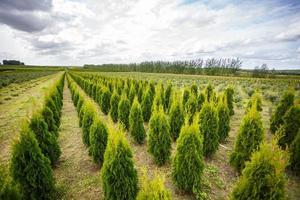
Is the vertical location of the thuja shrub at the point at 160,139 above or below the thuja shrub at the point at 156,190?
below

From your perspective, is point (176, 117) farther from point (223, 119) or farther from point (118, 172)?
point (118, 172)

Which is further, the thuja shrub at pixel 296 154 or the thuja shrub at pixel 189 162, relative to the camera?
the thuja shrub at pixel 296 154

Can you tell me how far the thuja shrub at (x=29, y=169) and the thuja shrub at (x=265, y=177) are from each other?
4353 millimetres

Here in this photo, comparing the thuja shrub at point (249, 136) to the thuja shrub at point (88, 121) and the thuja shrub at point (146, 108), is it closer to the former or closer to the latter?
the thuja shrub at point (88, 121)

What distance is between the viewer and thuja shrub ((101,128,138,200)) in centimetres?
405

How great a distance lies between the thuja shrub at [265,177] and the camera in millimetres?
3082

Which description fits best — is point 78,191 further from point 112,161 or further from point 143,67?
point 143,67

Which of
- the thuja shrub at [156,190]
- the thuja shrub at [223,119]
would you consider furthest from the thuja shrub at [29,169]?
the thuja shrub at [223,119]

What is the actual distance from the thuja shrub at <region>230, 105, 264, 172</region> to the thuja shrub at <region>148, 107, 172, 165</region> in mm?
2246

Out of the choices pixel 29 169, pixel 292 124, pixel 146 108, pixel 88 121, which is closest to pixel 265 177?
pixel 29 169

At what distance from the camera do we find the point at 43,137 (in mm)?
5859

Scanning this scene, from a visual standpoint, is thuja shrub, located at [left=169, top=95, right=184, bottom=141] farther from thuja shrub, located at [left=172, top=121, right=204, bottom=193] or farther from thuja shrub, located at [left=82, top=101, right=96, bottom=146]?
thuja shrub, located at [left=82, top=101, right=96, bottom=146]

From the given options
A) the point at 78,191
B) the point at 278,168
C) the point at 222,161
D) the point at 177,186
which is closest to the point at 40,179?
the point at 78,191

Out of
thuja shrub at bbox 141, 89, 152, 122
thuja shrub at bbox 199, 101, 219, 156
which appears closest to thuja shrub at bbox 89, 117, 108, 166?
thuja shrub at bbox 199, 101, 219, 156
